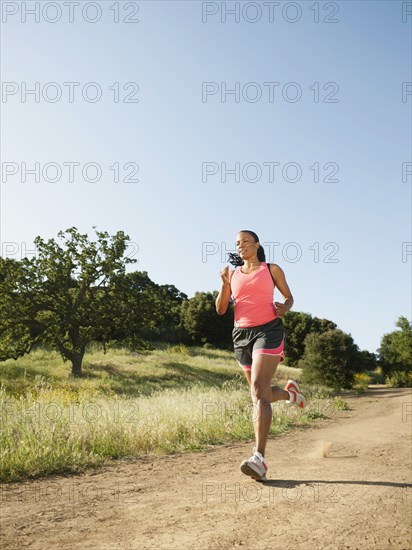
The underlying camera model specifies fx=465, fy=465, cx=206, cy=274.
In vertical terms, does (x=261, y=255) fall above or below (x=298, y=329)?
above

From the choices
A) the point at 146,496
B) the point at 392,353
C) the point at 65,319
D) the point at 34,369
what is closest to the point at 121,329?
the point at 65,319

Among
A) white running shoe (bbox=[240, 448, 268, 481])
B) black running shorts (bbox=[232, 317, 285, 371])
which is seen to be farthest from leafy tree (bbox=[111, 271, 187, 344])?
white running shoe (bbox=[240, 448, 268, 481])

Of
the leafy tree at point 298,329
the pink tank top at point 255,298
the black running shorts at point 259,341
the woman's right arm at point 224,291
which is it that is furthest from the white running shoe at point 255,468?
the leafy tree at point 298,329

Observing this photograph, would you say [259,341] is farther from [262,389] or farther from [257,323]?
[262,389]

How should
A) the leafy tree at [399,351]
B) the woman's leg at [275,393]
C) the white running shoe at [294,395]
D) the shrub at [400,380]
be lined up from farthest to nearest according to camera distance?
the leafy tree at [399,351] < the shrub at [400,380] < the white running shoe at [294,395] < the woman's leg at [275,393]

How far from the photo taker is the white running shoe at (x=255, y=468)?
428 cm

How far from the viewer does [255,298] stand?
4863 mm

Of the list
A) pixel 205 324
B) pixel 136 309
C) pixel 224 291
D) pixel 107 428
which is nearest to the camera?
pixel 224 291

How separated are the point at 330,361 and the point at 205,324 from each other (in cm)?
2760

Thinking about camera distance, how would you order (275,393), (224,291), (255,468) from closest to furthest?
(255,468)
(275,393)
(224,291)

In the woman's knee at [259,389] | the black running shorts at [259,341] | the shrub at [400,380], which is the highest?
the black running shorts at [259,341]

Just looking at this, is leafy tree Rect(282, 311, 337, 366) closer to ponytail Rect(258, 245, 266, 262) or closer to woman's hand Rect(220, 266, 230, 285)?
ponytail Rect(258, 245, 266, 262)

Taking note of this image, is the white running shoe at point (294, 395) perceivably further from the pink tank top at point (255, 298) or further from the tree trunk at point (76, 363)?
the tree trunk at point (76, 363)

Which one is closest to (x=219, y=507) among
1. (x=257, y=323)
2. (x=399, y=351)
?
(x=257, y=323)
